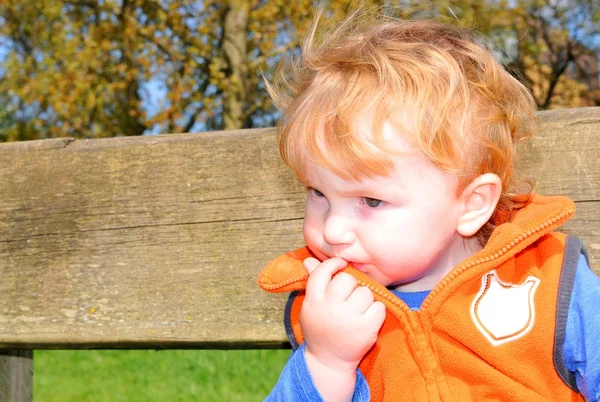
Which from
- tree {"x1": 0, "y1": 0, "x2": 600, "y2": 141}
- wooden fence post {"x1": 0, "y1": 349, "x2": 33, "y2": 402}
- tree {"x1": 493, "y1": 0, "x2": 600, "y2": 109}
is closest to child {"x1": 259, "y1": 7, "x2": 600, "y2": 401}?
wooden fence post {"x1": 0, "y1": 349, "x2": 33, "y2": 402}

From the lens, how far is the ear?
164cm

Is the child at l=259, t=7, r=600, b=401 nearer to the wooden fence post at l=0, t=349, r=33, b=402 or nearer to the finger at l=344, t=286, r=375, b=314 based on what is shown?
the finger at l=344, t=286, r=375, b=314

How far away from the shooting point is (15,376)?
2.14 m

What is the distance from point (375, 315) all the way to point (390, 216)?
0.21 metres

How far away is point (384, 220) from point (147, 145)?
2.31 feet

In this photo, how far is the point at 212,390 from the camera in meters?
3.96

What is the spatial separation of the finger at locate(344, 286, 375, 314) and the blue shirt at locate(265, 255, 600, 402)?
0.16 m

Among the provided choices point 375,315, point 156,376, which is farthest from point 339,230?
point 156,376

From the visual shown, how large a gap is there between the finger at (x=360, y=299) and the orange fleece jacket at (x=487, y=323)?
0.02m

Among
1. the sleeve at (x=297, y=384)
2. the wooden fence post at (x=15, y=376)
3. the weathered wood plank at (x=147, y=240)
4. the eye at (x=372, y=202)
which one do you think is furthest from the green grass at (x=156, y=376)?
the eye at (x=372, y=202)

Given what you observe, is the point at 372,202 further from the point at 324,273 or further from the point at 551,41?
the point at 551,41

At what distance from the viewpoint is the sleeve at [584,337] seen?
1521 mm

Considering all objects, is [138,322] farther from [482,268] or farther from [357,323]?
[482,268]

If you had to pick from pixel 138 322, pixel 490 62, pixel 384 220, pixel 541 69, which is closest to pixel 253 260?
pixel 138 322
